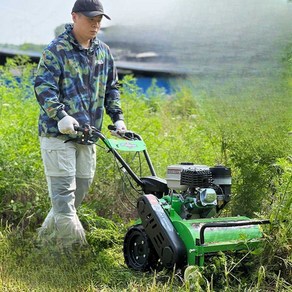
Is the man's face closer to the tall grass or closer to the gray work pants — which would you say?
the gray work pants

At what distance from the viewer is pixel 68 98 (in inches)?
198

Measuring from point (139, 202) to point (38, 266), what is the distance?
2.68 feet

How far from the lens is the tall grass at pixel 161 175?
4.43 metres

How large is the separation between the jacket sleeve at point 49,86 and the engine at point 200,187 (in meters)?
0.86

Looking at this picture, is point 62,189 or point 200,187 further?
point 62,189

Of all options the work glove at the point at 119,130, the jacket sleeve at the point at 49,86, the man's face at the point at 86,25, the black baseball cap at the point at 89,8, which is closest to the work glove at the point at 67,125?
the jacket sleeve at the point at 49,86

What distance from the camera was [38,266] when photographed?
191 inches

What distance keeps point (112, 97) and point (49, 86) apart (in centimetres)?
66

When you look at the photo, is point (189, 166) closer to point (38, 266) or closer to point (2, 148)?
point (38, 266)

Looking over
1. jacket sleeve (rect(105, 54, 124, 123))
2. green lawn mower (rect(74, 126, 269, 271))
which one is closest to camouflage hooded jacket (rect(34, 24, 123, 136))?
jacket sleeve (rect(105, 54, 124, 123))

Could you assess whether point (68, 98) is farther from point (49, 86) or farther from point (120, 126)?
point (120, 126)

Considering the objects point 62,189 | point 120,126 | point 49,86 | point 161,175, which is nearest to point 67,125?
point 49,86

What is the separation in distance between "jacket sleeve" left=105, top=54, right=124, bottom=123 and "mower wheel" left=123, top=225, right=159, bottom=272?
3.23 feet

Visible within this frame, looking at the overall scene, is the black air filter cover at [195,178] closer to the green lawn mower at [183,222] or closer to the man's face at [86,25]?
the green lawn mower at [183,222]
